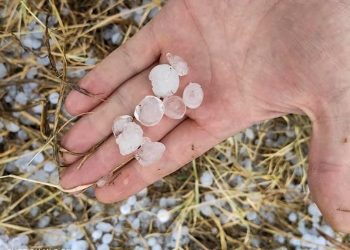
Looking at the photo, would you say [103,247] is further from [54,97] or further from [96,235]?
[54,97]

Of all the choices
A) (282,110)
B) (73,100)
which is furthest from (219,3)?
(73,100)

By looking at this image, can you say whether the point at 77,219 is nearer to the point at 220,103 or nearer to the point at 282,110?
the point at 220,103

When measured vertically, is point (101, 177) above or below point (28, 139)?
below

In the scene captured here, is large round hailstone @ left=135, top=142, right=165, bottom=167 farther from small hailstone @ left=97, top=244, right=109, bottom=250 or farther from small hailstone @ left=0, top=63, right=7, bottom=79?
small hailstone @ left=0, top=63, right=7, bottom=79

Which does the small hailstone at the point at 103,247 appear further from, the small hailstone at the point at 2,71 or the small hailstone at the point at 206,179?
the small hailstone at the point at 2,71

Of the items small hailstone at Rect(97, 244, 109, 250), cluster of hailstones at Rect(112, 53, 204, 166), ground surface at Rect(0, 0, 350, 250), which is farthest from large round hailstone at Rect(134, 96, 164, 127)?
small hailstone at Rect(97, 244, 109, 250)

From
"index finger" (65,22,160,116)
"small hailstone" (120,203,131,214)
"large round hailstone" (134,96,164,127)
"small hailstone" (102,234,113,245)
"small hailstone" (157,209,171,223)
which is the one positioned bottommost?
"small hailstone" (157,209,171,223)
